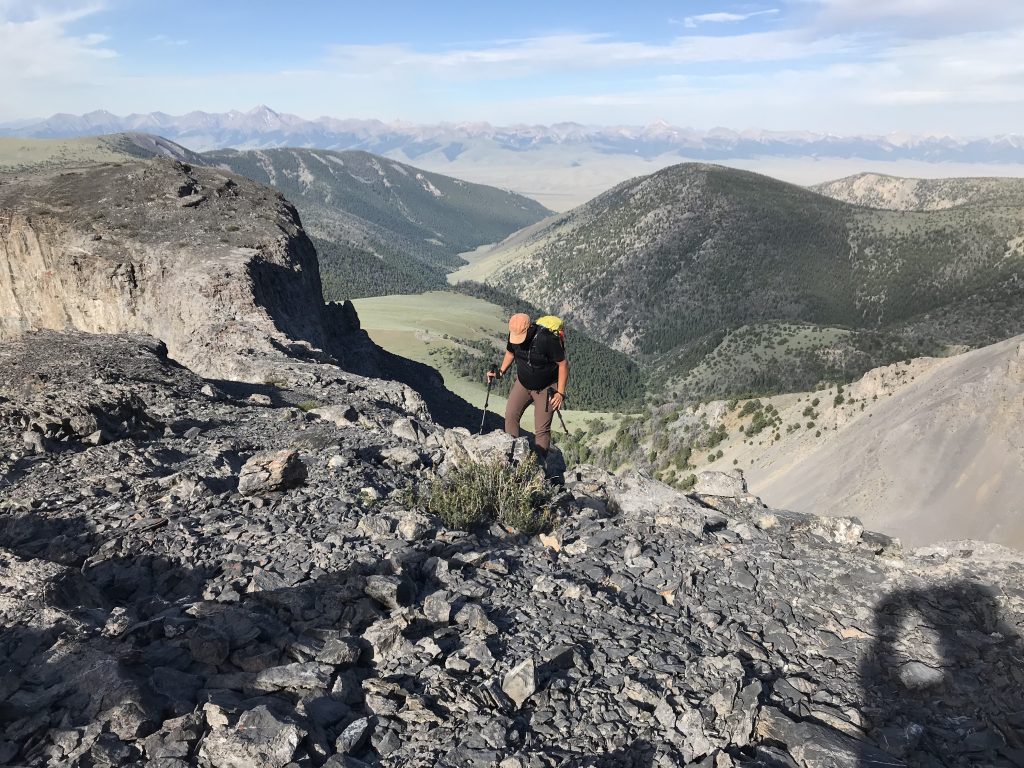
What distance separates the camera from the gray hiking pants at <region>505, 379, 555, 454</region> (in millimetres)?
10633

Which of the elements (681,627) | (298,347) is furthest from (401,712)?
(298,347)

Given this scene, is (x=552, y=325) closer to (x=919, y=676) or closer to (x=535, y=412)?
(x=535, y=412)

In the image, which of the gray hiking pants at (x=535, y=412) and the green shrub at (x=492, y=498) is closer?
the green shrub at (x=492, y=498)

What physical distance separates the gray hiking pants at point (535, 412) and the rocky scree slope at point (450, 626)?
3.37 feet

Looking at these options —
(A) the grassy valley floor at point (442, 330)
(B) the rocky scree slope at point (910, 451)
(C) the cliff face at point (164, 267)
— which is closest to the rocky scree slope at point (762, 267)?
(A) the grassy valley floor at point (442, 330)

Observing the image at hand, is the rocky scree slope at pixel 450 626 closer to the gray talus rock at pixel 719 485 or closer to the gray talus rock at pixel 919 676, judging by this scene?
the gray talus rock at pixel 919 676

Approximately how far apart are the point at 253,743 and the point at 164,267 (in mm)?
24745

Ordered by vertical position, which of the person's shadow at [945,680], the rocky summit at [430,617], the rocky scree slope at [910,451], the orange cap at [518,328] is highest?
the orange cap at [518,328]

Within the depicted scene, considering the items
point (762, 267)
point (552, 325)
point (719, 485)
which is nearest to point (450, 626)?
point (552, 325)

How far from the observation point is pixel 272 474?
8.26 meters

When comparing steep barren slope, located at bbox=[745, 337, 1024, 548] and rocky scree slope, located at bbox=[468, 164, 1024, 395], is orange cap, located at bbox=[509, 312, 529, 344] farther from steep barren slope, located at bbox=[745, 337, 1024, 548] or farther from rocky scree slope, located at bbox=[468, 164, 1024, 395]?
rocky scree slope, located at bbox=[468, 164, 1024, 395]

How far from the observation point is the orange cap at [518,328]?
995cm

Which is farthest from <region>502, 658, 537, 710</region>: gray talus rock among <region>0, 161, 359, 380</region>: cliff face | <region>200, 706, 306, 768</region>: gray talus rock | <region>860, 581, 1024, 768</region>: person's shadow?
<region>0, 161, 359, 380</region>: cliff face

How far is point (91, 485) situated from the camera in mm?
8141
